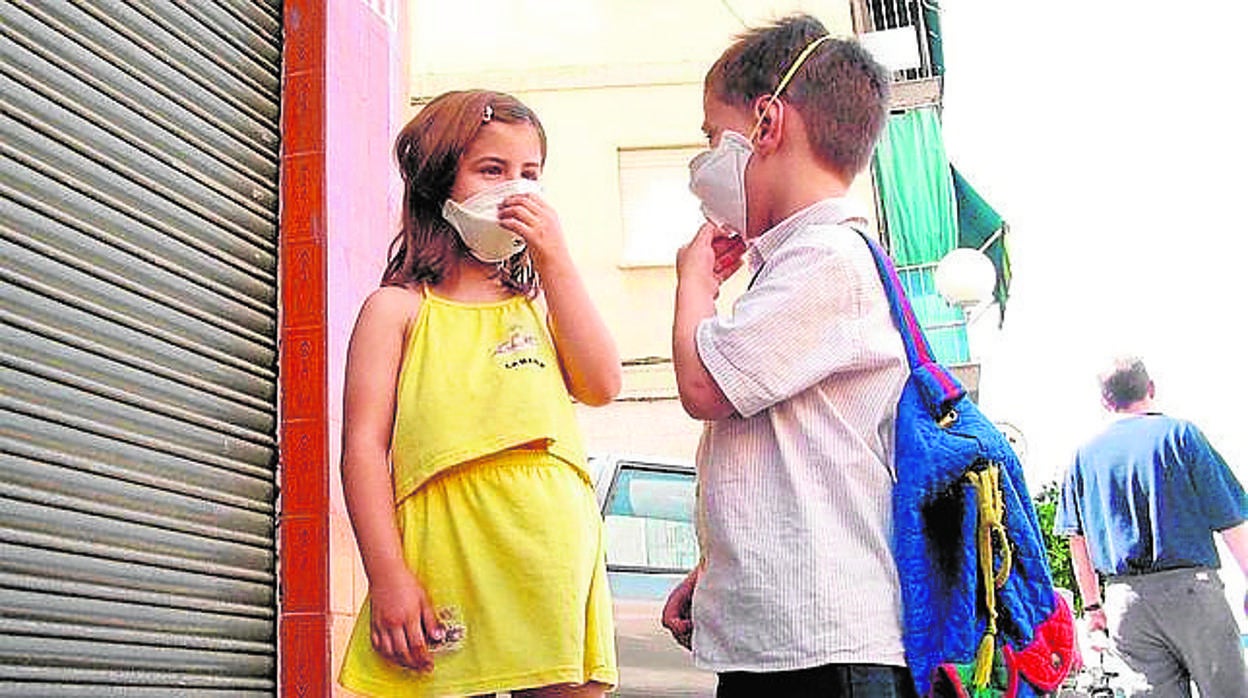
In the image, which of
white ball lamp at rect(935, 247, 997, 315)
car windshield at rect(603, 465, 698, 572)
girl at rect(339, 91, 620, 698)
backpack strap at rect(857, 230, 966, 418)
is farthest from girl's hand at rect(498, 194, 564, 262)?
white ball lamp at rect(935, 247, 997, 315)

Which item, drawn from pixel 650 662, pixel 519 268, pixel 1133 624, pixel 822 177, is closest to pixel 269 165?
pixel 519 268

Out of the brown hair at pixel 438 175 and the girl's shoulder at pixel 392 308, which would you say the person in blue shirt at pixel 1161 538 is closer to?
the brown hair at pixel 438 175

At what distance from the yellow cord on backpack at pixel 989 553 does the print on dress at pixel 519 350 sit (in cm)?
83

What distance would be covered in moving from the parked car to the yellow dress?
336 cm

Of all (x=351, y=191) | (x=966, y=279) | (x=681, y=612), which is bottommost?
(x=681, y=612)

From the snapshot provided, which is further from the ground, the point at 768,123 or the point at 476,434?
the point at 768,123

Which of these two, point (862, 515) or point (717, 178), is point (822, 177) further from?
point (862, 515)

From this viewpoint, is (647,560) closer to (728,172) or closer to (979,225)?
(728,172)

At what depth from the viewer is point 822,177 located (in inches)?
101

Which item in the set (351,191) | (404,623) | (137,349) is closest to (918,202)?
(351,191)

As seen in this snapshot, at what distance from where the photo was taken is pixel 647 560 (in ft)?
20.7

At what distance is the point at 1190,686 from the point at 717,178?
4.15 metres

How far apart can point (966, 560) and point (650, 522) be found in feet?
14.0

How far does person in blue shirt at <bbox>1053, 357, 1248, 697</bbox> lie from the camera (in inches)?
224
